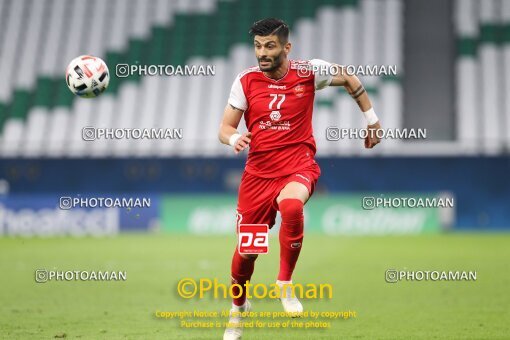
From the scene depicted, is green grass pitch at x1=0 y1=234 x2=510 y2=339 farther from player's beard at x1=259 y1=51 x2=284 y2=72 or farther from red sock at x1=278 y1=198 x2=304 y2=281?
player's beard at x1=259 y1=51 x2=284 y2=72

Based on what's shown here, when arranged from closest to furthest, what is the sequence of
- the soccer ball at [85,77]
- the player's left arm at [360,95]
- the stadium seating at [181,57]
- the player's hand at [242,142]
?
the player's hand at [242,142]
the player's left arm at [360,95]
the soccer ball at [85,77]
the stadium seating at [181,57]

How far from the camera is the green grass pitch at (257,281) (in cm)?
838

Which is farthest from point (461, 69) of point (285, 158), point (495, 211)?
point (285, 158)

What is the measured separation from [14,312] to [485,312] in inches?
200

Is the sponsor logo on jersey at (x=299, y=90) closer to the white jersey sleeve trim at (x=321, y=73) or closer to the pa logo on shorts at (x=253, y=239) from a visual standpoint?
the white jersey sleeve trim at (x=321, y=73)

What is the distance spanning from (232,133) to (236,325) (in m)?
1.63

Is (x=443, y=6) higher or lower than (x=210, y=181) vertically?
higher

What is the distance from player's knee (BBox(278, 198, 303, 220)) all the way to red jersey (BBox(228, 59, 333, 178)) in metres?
0.44

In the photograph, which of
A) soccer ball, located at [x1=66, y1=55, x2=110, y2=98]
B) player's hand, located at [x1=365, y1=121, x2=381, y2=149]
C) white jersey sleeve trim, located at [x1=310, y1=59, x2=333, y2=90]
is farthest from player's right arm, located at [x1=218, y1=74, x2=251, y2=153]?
soccer ball, located at [x1=66, y1=55, x2=110, y2=98]

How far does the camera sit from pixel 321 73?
7.94 metres

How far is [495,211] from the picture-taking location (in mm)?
27922

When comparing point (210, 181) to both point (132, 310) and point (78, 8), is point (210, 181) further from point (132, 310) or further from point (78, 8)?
point (132, 310)

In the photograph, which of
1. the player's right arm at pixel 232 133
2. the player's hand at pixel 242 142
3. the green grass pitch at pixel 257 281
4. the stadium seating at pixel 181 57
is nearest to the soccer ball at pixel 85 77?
the green grass pitch at pixel 257 281

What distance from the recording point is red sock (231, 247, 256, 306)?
7.80 m
